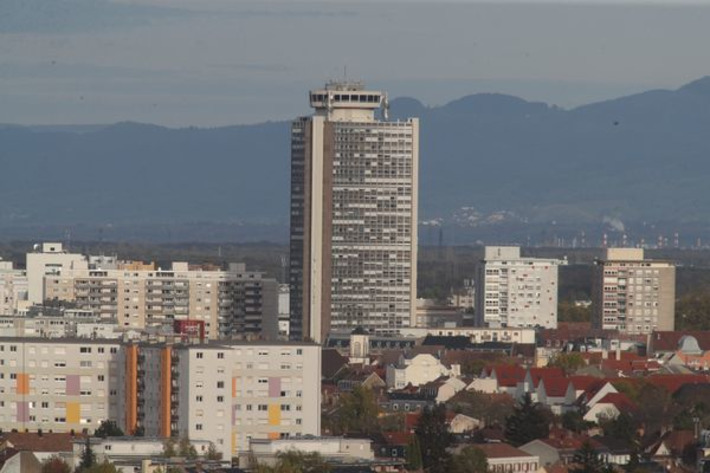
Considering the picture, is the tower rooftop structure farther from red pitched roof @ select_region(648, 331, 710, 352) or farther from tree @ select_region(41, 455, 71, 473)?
tree @ select_region(41, 455, 71, 473)

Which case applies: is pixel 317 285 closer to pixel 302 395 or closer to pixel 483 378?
pixel 483 378

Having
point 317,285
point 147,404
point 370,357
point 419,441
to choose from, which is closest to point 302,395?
point 147,404

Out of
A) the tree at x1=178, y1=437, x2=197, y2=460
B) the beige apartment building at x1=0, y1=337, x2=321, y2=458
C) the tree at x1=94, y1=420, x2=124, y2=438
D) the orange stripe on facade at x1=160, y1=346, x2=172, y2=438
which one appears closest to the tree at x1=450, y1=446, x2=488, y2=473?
the tree at x1=178, y1=437, x2=197, y2=460

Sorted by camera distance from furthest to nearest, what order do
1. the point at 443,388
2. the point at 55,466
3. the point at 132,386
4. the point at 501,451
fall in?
the point at 443,388 → the point at 132,386 → the point at 501,451 → the point at 55,466

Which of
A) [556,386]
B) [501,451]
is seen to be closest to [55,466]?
[501,451]

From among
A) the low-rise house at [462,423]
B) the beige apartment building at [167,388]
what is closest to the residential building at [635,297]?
the low-rise house at [462,423]

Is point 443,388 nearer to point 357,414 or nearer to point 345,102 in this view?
point 357,414

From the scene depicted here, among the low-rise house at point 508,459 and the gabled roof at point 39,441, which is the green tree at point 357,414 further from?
the gabled roof at point 39,441
